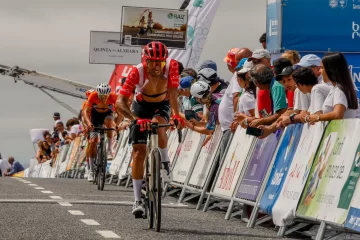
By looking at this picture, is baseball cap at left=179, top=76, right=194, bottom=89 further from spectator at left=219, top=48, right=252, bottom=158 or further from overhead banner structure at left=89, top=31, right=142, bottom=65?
overhead banner structure at left=89, top=31, right=142, bottom=65

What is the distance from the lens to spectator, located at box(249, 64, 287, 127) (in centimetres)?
1340

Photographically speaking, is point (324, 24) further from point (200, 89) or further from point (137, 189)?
point (137, 189)

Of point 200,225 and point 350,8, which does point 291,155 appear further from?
point 350,8

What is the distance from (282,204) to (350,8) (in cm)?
892

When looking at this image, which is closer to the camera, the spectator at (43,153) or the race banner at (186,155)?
the race banner at (186,155)

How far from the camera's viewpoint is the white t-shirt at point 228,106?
1561 cm

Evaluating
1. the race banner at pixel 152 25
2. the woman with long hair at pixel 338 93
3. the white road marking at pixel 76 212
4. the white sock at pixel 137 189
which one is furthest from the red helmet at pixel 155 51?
the race banner at pixel 152 25

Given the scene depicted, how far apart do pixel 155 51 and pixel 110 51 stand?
87.5 ft

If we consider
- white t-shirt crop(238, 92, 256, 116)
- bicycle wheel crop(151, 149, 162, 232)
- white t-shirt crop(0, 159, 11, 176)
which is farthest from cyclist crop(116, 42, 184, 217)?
white t-shirt crop(0, 159, 11, 176)

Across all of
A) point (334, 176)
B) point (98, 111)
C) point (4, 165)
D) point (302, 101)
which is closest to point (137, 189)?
point (302, 101)

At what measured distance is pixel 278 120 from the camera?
12922mm

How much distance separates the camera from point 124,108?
12.6 m

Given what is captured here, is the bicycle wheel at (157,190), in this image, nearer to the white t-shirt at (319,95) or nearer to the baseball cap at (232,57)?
the white t-shirt at (319,95)

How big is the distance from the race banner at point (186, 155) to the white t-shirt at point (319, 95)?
17.8ft
